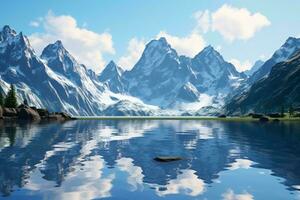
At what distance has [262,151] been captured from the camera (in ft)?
216

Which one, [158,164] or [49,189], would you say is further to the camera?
[158,164]

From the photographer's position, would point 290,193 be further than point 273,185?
No

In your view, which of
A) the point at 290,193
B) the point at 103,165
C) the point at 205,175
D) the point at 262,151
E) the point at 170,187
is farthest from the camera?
the point at 262,151

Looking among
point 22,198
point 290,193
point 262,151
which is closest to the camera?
point 22,198

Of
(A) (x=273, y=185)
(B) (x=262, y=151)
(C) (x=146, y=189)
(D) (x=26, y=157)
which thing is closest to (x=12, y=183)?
(C) (x=146, y=189)

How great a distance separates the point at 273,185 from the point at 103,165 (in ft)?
66.5

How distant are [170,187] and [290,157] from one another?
88.9ft

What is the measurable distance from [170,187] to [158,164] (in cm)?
1340

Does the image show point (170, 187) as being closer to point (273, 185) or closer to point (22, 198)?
point (273, 185)

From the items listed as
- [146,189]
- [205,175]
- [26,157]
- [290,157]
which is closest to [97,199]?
[146,189]

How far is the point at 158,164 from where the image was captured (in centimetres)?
4906

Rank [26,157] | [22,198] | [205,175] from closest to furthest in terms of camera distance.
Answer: [22,198] < [205,175] < [26,157]

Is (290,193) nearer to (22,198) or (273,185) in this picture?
(273,185)

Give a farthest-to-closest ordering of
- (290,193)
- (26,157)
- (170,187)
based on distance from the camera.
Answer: (26,157)
(170,187)
(290,193)
